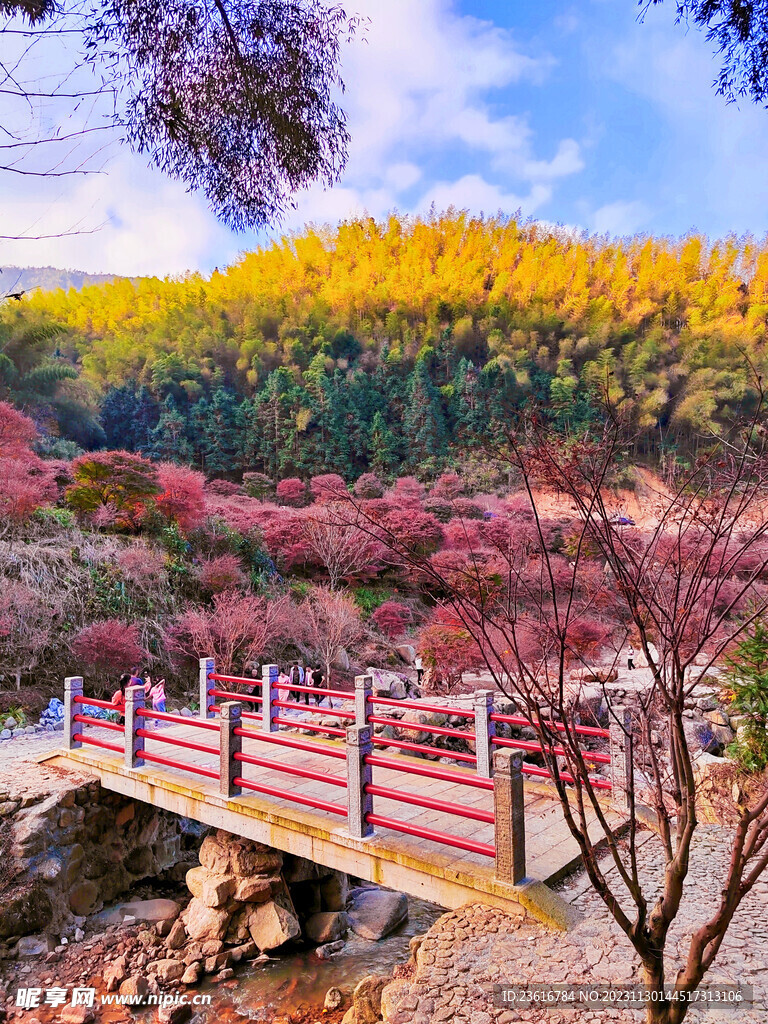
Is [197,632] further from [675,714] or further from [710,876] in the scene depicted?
[675,714]

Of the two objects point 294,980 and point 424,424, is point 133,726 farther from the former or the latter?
point 424,424

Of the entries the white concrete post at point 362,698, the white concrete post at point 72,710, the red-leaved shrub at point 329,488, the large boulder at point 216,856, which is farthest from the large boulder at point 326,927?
the red-leaved shrub at point 329,488

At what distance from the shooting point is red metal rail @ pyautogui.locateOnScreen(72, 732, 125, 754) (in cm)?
663

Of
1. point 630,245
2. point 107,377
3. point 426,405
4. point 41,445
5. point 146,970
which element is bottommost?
point 146,970

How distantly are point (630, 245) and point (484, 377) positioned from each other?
2283 cm

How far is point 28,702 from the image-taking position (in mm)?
10031

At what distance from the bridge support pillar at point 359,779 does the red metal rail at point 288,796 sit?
0.53ft

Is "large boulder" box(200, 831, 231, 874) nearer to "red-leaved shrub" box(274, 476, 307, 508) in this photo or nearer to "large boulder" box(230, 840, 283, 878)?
"large boulder" box(230, 840, 283, 878)

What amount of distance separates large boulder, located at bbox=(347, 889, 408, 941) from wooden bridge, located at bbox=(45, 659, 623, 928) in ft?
4.64

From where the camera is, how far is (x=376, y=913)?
20.1ft

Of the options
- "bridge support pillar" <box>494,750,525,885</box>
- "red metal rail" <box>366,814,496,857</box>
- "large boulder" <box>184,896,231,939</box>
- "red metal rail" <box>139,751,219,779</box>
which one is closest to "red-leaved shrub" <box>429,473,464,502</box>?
"red metal rail" <box>139,751,219,779</box>

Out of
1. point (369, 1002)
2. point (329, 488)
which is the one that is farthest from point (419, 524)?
point (329, 488)

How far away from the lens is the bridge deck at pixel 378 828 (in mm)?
3982

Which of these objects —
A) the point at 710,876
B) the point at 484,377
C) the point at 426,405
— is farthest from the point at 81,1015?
the point at 484,377
